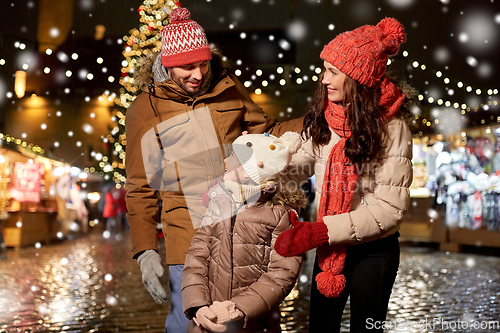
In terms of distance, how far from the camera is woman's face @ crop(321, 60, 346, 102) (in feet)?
7.27

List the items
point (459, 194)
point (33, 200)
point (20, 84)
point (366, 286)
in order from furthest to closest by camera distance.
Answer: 1. point (20, 84)
2. point (33, 200)
3. point (459, 194)
4. point (366, 286)

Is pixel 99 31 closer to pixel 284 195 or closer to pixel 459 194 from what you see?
pixel 459 194

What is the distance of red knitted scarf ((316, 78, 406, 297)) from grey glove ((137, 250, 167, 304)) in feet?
2.41

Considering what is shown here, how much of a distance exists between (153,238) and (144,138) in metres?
0.50

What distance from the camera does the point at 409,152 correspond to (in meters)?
2.22

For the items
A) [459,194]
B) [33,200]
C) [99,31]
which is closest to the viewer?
[459,194]

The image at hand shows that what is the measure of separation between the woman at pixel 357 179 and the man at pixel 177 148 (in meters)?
0.45

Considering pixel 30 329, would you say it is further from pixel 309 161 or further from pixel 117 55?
pixel 117 55

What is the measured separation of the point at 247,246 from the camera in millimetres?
2199

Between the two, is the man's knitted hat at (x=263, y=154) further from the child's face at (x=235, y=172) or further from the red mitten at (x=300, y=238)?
the red mitten at (x=300, y=238)

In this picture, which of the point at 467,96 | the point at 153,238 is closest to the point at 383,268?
the point at 153,238

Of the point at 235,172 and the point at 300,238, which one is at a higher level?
the point at 235,172

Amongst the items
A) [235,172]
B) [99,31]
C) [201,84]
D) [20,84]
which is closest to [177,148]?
[201,84]

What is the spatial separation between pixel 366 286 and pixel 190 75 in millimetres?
1317
